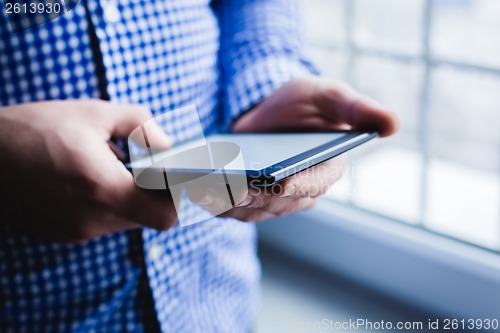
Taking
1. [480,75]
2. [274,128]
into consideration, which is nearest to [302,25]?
[274,128]

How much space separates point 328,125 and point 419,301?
44cm

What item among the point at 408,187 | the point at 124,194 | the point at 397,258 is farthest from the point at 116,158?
the point at 408,187

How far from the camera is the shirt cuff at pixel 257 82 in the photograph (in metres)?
0.56

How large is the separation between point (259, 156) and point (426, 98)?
57cm

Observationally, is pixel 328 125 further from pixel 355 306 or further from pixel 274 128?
pixel 355 306

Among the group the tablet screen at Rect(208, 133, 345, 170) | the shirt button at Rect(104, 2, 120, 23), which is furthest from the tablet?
the shirt button at Rect(104, 2, 120, 23)

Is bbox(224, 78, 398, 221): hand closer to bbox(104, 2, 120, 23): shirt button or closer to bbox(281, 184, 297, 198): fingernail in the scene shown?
bbox(281, 184, 297, 198): fingernail

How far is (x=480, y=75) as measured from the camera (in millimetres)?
791

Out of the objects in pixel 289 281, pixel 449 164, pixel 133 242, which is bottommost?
pixel 289 281

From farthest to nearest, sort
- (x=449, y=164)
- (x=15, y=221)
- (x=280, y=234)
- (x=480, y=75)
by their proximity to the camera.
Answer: (x=280, y=234) → (x=449, y=164) → (x=480, y=75) → (x=15, y=221)

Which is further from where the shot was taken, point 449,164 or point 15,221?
point 449,164

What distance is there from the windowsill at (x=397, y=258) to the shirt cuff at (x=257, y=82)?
1.26 feet

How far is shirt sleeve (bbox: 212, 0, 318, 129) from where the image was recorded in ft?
1.84

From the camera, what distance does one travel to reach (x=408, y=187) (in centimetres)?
96
